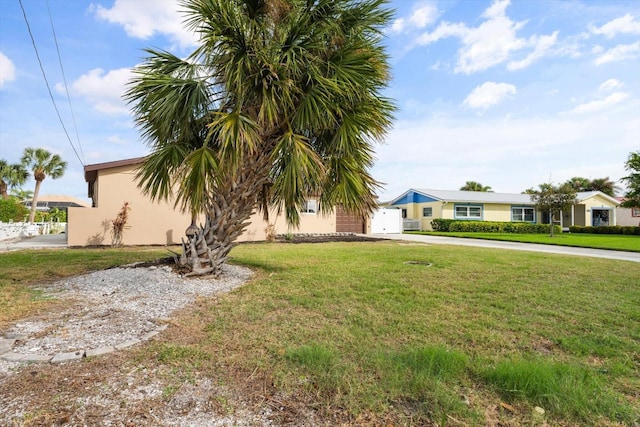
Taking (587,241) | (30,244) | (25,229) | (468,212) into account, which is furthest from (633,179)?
(25,229)

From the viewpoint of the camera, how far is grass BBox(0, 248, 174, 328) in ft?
14.8

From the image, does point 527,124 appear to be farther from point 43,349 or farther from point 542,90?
point 43,349

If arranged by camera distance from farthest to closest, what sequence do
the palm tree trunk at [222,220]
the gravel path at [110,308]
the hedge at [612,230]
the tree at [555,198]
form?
the hedge at [612,230], the tree at [555,198], the palm tree trunk at [222,220], the gravel path at [110,308]

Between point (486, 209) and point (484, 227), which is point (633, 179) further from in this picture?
point (484, 227)

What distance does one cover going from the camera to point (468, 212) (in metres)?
27.9

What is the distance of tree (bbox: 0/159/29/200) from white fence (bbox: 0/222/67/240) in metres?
9.87

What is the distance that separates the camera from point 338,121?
5.96 m

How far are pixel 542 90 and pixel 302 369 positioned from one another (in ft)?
37.6

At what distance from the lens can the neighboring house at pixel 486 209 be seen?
27391 millimetres

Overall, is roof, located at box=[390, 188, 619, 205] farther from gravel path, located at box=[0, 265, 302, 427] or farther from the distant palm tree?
the distant palm tree

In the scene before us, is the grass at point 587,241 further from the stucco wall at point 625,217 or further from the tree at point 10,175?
the tree at point 10,175

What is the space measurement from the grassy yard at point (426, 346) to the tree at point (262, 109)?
1612 millimetres

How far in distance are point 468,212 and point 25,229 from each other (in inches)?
1177

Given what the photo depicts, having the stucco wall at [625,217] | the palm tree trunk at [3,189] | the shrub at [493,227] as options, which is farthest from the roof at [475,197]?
the palm tree trunk at [3,189]
